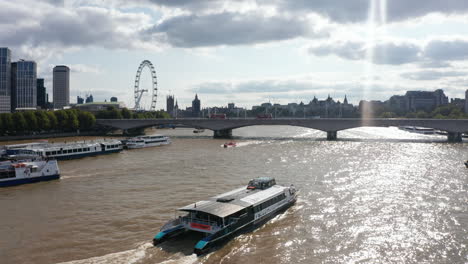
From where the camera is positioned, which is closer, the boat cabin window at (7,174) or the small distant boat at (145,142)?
the boat cabin window at (7,174)

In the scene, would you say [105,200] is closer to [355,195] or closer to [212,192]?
[212,192]

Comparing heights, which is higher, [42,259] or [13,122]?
[13,122]

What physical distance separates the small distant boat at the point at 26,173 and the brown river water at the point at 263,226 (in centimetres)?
83

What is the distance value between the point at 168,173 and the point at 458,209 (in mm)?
24811

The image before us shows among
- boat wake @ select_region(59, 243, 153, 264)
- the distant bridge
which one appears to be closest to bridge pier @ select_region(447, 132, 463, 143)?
the distant bridge

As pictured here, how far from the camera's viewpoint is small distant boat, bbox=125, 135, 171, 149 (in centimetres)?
6866

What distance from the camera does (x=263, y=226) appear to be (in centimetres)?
2339

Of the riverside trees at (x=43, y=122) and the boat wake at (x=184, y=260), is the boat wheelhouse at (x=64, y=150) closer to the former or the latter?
the riverside trees at (x=43, y=122)

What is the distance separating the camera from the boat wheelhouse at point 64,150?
166 feet

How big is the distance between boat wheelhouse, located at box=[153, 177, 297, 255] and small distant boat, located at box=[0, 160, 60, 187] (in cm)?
1968

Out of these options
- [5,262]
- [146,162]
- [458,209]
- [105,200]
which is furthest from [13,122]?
[458,209]

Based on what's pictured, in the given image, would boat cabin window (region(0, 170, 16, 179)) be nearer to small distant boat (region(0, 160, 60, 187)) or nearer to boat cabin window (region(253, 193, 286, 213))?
small distant boat (region(0, 160, 60, 187))

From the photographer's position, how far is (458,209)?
2633 cm

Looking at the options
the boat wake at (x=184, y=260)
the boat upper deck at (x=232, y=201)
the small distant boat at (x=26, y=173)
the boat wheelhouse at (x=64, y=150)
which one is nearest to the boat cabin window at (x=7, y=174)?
the small distant boat at (x=26, y=173)
